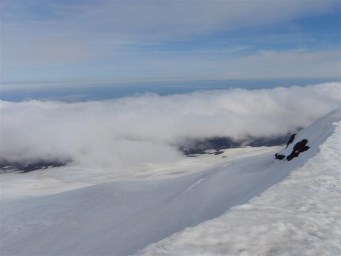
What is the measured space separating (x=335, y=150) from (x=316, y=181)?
6708mm

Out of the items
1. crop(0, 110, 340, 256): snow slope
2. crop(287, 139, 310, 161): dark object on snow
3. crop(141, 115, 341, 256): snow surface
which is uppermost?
crop(141, 115, 341, 256): snow surface

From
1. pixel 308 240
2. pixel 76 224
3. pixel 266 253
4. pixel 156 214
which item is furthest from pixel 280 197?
pixel 76 224

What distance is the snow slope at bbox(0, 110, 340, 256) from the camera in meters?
19.5

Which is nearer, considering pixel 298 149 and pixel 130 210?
pixel 130 210

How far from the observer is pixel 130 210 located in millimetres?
27297

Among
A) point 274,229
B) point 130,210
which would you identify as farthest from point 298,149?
point 274,229

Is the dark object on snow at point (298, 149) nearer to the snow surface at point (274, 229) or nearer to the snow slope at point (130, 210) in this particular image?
the snow slope at point (130, 210)

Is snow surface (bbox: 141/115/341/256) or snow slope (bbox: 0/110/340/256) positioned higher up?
snow surface (bbox: 141/115/341/256)

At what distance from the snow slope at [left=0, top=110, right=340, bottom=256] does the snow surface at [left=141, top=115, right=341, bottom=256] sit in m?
3.51

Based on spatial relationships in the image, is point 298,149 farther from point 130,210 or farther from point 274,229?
point 274,229

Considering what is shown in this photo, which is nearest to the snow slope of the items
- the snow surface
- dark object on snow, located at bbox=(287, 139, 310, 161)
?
dark object on snow, located at bbox=(287, 139, 310, 161)

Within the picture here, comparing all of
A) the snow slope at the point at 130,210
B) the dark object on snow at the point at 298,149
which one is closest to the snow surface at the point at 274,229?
the snow slope at the point at 130,210

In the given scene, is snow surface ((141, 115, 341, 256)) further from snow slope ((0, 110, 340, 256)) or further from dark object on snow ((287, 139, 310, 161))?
dark object on snow ((287, 139, 310, 161))

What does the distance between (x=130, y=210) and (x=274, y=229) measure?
18537 mm
